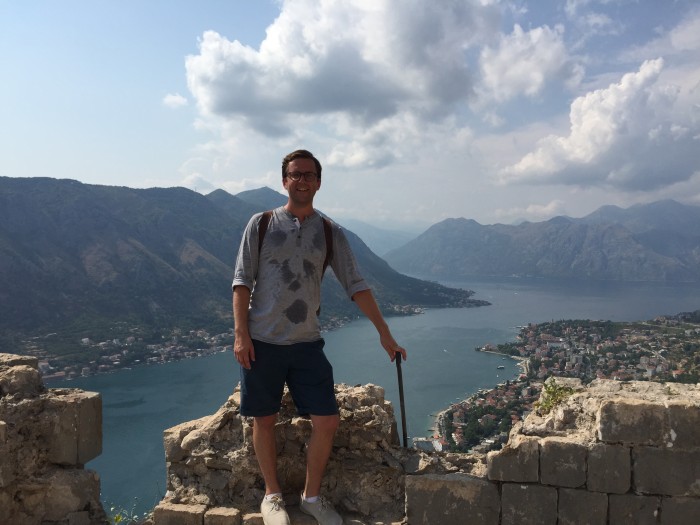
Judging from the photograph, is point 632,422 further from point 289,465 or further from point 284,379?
point 289,465

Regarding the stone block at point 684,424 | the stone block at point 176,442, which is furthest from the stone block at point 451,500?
the stone block at point 176,442

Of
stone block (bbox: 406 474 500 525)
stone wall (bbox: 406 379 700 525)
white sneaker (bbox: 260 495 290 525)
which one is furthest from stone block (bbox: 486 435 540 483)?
white sneaker (bbox: 260 495 290 525)

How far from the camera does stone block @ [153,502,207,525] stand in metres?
3.76

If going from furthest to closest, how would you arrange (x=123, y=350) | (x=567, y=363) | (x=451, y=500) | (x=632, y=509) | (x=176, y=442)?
1. (x=123, y=350)
2. (x=567, y=363)
3. (x=176, y=442)
4. (x=451, y=500)
5. (x=632, y=509)

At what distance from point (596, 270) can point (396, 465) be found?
209732 millimetres

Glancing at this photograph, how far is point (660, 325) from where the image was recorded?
6469 cm

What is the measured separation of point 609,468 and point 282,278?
255 centimetres

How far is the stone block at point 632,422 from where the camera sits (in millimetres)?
3154

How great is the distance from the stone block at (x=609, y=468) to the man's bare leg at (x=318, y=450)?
5.77ft

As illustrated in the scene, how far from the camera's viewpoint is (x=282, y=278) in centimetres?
364

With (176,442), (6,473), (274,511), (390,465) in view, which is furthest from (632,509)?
(6,473)

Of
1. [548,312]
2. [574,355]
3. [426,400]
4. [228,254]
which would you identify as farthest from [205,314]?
[548,312]

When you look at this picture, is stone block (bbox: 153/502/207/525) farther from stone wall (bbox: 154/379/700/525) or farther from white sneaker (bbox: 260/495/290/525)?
white sneaker (bbox: 260/495/290/525)

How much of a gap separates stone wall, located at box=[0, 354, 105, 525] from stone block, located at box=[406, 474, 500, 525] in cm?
260
